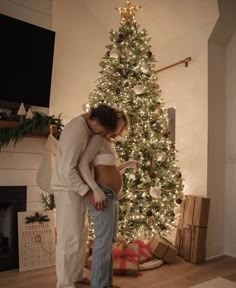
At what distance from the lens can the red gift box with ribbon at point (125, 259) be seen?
8.41 feet

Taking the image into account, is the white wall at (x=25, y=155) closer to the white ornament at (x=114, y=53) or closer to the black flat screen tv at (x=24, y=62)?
the black flat screen tv at (x=24, y=62)

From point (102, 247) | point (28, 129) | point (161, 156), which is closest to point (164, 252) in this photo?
point (161, 156)

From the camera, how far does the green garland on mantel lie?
2.75 m

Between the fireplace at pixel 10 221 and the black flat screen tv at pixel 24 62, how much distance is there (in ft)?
2.94

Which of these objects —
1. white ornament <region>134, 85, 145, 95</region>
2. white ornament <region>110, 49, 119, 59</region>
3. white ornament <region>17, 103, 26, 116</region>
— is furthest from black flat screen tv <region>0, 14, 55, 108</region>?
white ornament <region>134, 85, 145, 95</region>

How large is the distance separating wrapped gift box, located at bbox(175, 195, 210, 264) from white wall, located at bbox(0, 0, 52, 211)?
159 cm

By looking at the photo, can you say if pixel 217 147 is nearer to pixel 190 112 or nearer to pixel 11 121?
pixel 190 112

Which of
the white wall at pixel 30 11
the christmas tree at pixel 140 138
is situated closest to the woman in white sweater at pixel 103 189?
the christmas tree at pixel 140 138

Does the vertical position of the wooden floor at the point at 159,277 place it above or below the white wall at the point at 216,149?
below

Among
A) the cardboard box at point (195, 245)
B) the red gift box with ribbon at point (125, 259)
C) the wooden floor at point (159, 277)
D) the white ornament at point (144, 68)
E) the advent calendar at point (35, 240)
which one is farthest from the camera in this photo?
the cardboard box at point (195, 245)

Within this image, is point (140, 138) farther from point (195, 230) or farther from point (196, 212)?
point (195, 230)

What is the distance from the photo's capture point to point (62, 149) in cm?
201

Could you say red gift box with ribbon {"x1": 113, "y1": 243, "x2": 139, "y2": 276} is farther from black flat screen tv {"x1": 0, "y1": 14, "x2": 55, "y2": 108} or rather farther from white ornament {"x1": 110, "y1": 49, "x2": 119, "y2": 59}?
white ornament {"x1": 110, "y1": 49, "x2": 119, "y2": 59}

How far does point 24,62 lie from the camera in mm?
2979
